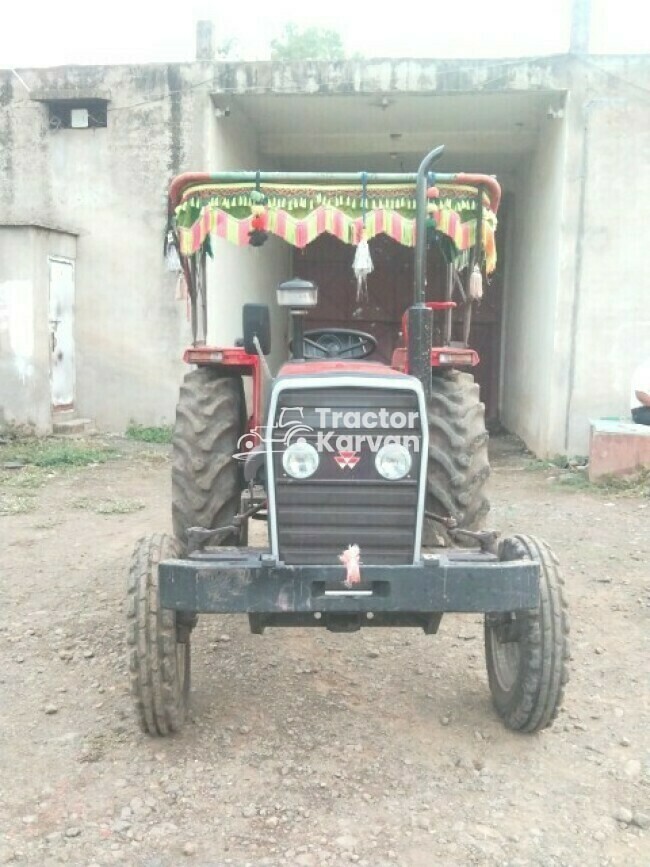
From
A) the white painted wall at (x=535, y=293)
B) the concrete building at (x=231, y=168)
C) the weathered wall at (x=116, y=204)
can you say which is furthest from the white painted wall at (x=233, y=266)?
the white painted wall at (x=535, y=293)

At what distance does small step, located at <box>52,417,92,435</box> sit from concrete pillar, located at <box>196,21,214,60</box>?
500 centimetres

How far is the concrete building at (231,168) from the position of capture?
388 inches

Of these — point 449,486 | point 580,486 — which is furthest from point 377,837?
point 580,486

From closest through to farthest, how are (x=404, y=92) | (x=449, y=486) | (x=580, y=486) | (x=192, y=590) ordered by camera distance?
(x=192, y=590) < (x=449, y=486) < (x=580, y=486) < (x=404, y=92)

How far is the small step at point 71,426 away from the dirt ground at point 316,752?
5775 millimetres

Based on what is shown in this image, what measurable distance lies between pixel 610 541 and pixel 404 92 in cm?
621

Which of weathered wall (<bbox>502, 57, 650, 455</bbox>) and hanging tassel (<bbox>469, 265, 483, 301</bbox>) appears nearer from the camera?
hanging tassel (<bbox>469, 265, 483, 301</bbox>)

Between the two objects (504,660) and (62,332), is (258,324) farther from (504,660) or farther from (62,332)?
(62,332)

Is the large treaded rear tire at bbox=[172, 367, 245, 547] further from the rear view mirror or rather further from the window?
the window

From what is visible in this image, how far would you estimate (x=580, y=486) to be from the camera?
348 inches

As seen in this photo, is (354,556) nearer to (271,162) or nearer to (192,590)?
(192,590)

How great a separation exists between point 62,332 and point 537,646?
9279mm

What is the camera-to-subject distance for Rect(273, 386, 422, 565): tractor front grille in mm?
3352

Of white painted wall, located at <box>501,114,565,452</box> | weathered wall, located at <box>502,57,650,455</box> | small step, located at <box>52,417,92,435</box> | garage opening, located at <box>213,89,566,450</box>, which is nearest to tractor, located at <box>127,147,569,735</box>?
garage opening, located at <box>213,89,566,450</box>
